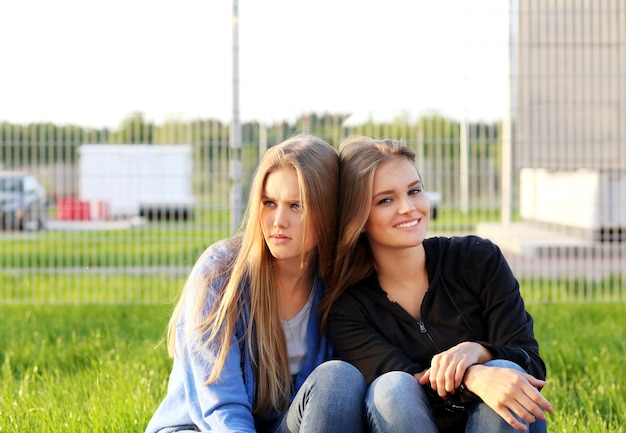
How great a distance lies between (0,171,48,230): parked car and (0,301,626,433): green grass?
0.78m

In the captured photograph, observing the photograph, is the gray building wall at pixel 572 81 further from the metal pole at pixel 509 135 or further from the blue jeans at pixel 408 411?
the blue jeans at pixel 408 411

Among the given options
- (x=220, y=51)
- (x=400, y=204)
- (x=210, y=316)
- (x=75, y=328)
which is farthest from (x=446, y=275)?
(x=220, y=51)

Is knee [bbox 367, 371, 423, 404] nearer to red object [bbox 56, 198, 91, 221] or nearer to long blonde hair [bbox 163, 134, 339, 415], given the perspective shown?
long blonde hair [bbox 163, 134, 339, 415]

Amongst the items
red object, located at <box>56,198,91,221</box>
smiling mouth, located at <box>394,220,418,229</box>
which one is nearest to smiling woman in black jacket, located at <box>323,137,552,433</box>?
smiling mouth, located at <box>394,220,418,229</box>

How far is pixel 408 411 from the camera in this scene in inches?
93.4

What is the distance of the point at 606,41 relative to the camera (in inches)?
235

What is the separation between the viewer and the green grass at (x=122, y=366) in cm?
335

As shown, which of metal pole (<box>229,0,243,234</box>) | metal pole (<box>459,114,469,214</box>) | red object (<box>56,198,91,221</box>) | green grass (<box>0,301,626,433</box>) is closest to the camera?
green grass (<box>0,301,626,433</box>)

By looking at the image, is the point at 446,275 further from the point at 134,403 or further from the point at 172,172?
the point at 172,172

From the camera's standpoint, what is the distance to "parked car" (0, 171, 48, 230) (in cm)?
670

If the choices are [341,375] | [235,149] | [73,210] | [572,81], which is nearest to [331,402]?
[341,375]

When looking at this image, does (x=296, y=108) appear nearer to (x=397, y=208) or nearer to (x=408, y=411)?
(x=397, y=208)

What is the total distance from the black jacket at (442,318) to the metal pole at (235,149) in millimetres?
3071

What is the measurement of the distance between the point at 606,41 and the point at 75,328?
3620mm
